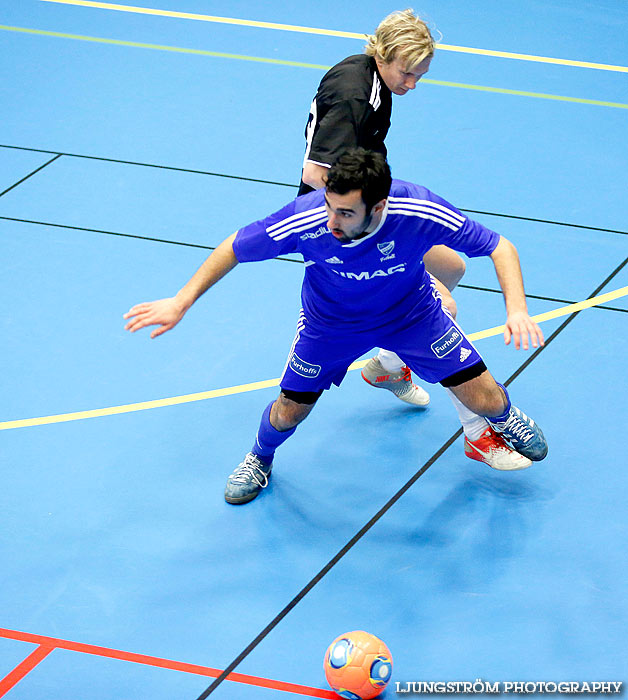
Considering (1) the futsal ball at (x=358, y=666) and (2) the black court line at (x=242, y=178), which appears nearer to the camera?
(1) the futsal ball at (x=358, y=666)

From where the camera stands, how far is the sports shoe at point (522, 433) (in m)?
5.06

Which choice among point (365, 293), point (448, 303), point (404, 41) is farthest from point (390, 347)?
point (404, 41)

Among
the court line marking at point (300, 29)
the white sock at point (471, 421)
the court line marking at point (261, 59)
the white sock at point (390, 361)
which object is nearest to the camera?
the white sock at point (471, 421)

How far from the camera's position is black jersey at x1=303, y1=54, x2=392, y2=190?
486 centimetres

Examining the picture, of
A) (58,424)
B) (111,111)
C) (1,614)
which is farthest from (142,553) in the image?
(111,111)

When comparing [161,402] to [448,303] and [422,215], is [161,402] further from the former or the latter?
[422,215]

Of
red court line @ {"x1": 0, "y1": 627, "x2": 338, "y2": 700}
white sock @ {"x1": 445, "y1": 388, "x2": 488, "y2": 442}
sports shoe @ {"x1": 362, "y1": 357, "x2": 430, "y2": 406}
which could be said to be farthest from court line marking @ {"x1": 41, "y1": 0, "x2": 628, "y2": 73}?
red court line @ {"x1": 0, "y1": 627, "x2": 338, "y2": 700}

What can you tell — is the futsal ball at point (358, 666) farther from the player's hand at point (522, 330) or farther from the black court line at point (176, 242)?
the black court line at point (176, 242)

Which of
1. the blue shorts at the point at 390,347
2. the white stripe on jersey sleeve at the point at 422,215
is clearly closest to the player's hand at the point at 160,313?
the blue shorts at the point at 390,347

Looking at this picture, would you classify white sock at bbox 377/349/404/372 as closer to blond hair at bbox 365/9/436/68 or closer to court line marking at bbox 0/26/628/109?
blond hair at bbox 365/9/436/68

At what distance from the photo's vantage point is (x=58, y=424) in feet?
18.7

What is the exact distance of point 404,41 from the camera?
4.84 m

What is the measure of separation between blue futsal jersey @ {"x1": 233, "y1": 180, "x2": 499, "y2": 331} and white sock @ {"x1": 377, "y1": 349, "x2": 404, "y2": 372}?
1060 millimetres

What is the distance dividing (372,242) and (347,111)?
2.70 feet
